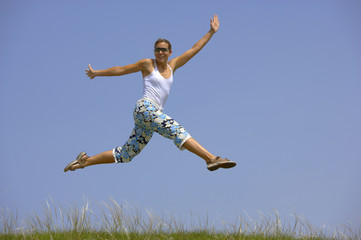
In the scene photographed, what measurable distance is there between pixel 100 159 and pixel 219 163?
2.33 metres

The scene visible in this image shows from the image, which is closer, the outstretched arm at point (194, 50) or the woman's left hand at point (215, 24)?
the outstretched arm at point (194, 50)

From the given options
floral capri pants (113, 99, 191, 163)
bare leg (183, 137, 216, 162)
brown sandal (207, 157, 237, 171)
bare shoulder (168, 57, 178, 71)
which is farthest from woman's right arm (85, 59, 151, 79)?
brown sandal (207, 157, 237, 171)

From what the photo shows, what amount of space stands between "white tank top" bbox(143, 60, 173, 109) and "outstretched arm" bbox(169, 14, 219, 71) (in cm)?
40

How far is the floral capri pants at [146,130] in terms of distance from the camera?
231 inches

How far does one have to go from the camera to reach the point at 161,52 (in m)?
6.39

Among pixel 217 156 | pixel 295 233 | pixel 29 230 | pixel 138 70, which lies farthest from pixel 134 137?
pixel 295 233

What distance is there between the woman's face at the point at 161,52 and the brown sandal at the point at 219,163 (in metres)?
1.93

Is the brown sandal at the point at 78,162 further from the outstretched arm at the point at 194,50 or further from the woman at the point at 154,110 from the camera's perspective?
the outstretched arm at the point at 194,50

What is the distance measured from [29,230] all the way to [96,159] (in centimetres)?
160

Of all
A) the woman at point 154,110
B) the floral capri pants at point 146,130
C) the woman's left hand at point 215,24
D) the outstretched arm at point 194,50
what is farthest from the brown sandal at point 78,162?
the woman's left hand at point 215,24

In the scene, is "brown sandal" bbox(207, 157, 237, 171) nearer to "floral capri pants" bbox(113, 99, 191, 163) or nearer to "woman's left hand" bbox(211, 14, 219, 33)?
"floral capri pants" bbox(113, 99, 191, 163)

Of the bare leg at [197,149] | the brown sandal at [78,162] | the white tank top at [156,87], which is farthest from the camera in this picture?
the brown sandal at [78,162]

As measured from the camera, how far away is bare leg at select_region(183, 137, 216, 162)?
5766 mm

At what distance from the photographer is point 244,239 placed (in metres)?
5.87
